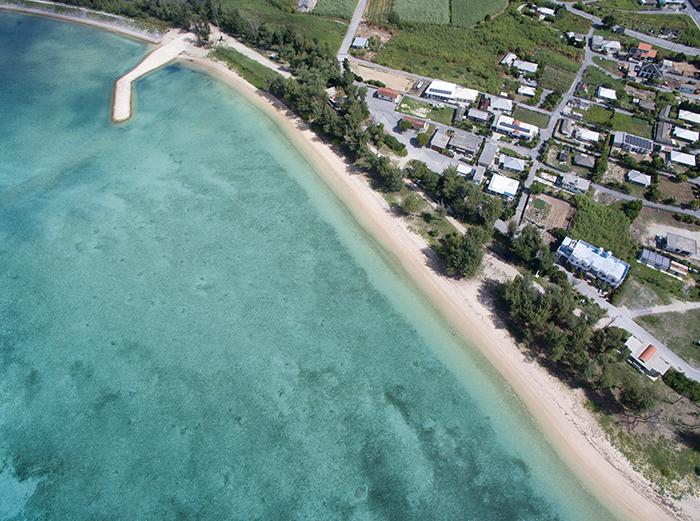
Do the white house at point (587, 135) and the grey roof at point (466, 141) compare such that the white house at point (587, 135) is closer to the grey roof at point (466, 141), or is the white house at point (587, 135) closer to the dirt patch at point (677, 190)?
the dirt patch at point (677, 190)

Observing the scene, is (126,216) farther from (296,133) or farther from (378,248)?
(378,248)

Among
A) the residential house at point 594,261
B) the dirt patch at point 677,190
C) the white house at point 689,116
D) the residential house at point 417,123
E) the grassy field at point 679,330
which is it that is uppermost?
the white house at point 689,116

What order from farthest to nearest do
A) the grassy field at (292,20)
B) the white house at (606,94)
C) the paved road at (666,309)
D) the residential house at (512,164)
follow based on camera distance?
the grassy field at (292,20) < the white house at (606,94) < the residential house at (512,164) < the paved road at (666,309)

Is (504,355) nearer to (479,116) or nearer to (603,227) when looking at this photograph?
(603,227)

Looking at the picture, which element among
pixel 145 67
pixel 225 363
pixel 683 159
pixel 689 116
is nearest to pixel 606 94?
pixel 689 116

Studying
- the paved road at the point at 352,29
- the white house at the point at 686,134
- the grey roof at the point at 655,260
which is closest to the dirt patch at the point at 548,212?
the grey roof at the point at 655,260

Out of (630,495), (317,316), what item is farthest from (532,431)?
(317,316)

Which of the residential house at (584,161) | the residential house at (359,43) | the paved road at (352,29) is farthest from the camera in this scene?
the residential house at (359,43)
